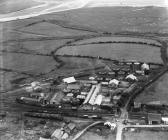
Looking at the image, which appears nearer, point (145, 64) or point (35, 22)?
point (145, 64)

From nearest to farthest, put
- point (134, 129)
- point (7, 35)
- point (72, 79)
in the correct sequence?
point (134, 129) < point (72, 79) < point (7, 35)

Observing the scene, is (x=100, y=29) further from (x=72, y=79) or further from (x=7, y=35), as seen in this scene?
(x=72, y=79)

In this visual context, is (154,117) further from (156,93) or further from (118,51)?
(118,51)

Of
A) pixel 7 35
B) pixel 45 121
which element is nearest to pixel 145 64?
pixel 45 121

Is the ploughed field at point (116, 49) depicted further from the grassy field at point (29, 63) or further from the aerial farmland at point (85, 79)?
the grassy field at point (29, 63)

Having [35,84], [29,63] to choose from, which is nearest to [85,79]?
[35,84]

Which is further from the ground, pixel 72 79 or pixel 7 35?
pixel 7 35

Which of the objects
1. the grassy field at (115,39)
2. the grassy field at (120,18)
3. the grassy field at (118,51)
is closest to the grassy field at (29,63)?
the grassy field at (118,51)

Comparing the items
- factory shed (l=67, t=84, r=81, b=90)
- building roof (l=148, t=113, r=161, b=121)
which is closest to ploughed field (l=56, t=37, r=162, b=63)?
factory shed (l=67, t=84, r=81, b=90)
